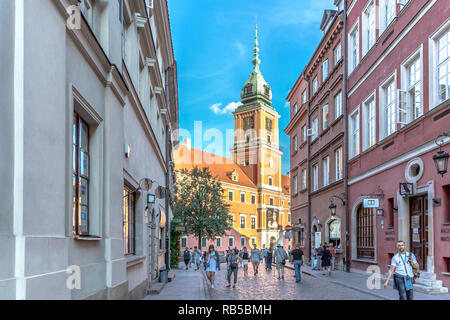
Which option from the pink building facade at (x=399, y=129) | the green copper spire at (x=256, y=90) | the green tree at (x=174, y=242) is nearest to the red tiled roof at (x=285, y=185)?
the green copper spire at (x=256, y=90)

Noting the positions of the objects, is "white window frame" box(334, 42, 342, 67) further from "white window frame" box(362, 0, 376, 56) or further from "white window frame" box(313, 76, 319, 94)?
"white window frame" box(313, 76, 319, 94)

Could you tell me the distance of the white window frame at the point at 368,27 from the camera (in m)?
20.8

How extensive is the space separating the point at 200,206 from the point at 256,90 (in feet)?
151

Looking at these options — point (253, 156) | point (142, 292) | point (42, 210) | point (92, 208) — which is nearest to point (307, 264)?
point (142, 292)

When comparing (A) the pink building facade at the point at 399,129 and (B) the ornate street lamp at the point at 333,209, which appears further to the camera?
(B) the ornate street lamp at the point at 333,209

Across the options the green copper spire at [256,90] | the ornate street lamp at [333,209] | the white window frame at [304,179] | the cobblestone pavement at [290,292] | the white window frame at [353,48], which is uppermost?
the green copper spire at [256,90]

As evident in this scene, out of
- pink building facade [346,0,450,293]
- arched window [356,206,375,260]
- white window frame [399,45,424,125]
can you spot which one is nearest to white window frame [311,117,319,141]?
pink building facade [346,0,450,293]

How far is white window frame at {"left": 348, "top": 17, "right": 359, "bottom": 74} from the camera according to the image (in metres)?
23.3

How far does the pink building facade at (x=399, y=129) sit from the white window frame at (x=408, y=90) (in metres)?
0.03

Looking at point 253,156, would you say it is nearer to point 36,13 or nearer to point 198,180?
point 198,180

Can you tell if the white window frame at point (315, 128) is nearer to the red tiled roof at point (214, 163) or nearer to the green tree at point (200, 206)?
the green tree at point (200, 206)

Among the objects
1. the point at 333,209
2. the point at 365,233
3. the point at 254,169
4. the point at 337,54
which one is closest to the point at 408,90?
the point at 365,233

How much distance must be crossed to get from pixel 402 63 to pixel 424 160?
3895 millimetres

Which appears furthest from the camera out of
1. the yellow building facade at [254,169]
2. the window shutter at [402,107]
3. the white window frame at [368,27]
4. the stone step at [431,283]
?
the yellow building facade at [254,169]
